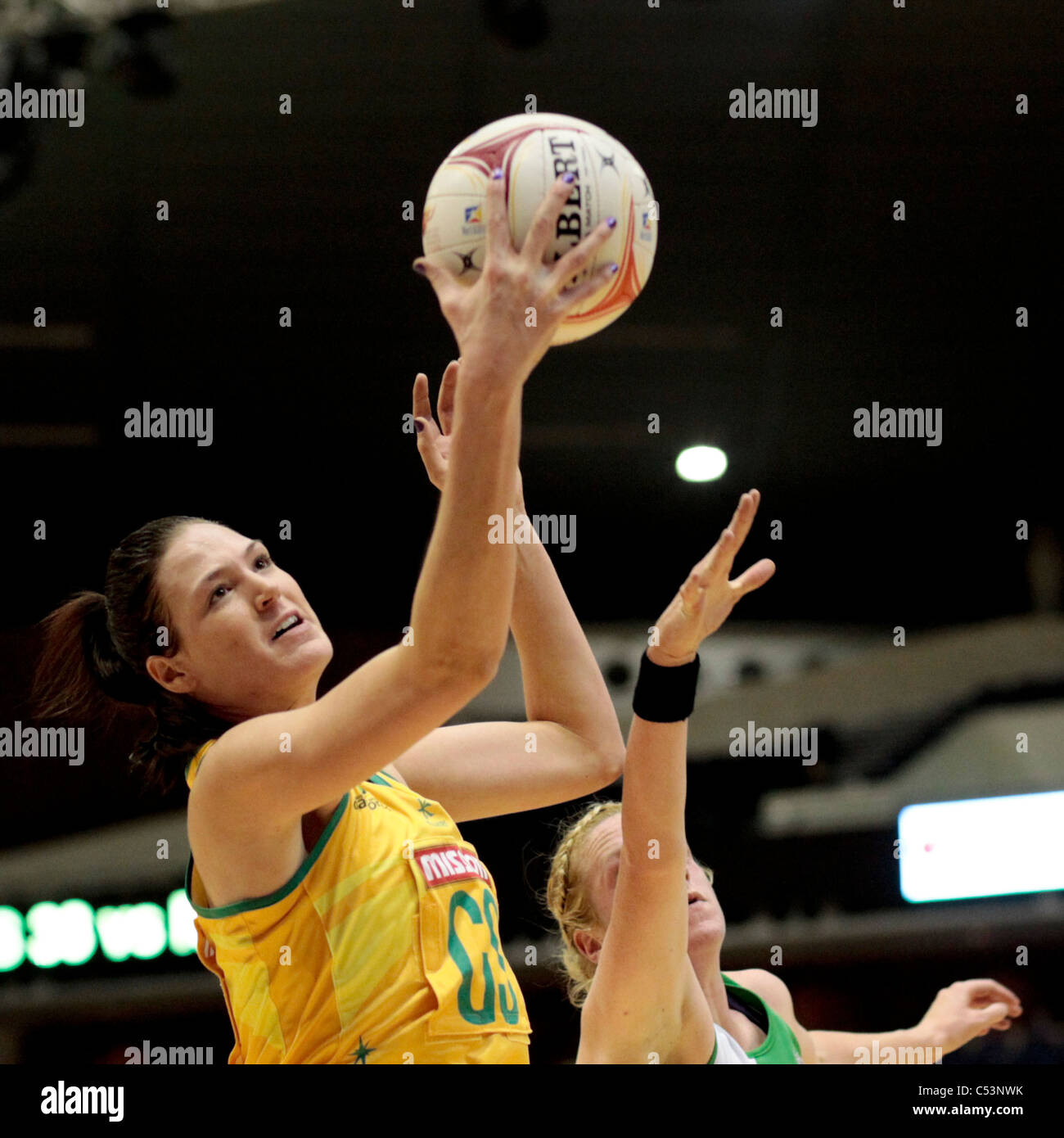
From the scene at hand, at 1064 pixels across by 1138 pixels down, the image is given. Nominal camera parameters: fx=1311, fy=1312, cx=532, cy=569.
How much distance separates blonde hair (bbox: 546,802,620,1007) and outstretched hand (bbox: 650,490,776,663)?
803mm

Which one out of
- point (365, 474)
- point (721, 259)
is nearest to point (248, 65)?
point (721, 259)

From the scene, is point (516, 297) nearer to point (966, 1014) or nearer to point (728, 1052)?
point (728, 1052)

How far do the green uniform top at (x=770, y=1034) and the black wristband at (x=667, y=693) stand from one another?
957mm

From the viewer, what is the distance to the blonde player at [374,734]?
5.07ft

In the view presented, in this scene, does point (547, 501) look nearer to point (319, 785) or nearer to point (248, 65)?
point (248, 65)

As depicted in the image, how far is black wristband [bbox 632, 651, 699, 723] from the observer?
2.02 meters

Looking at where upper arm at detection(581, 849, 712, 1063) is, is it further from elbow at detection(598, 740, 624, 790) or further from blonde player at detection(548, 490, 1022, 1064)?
elbow at detection(598, 740, 624, 790)

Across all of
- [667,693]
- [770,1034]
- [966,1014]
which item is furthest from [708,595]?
[966,1014]

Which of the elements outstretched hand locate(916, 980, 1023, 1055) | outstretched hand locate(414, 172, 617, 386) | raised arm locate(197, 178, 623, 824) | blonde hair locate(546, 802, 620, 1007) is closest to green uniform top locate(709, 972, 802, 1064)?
blonde hair locate(546, 802, 620, 1007)

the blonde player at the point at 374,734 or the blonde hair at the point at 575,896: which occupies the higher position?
the blonde player at the point at 374,734

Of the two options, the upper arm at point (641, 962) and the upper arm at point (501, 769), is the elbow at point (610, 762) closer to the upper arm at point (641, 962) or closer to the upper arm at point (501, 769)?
the upper arm at point (501, 769)

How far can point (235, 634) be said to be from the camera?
204 centimetres

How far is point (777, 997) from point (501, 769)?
1.12m

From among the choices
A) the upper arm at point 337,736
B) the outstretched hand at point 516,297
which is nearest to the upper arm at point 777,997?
the upper arm at point 337,736
